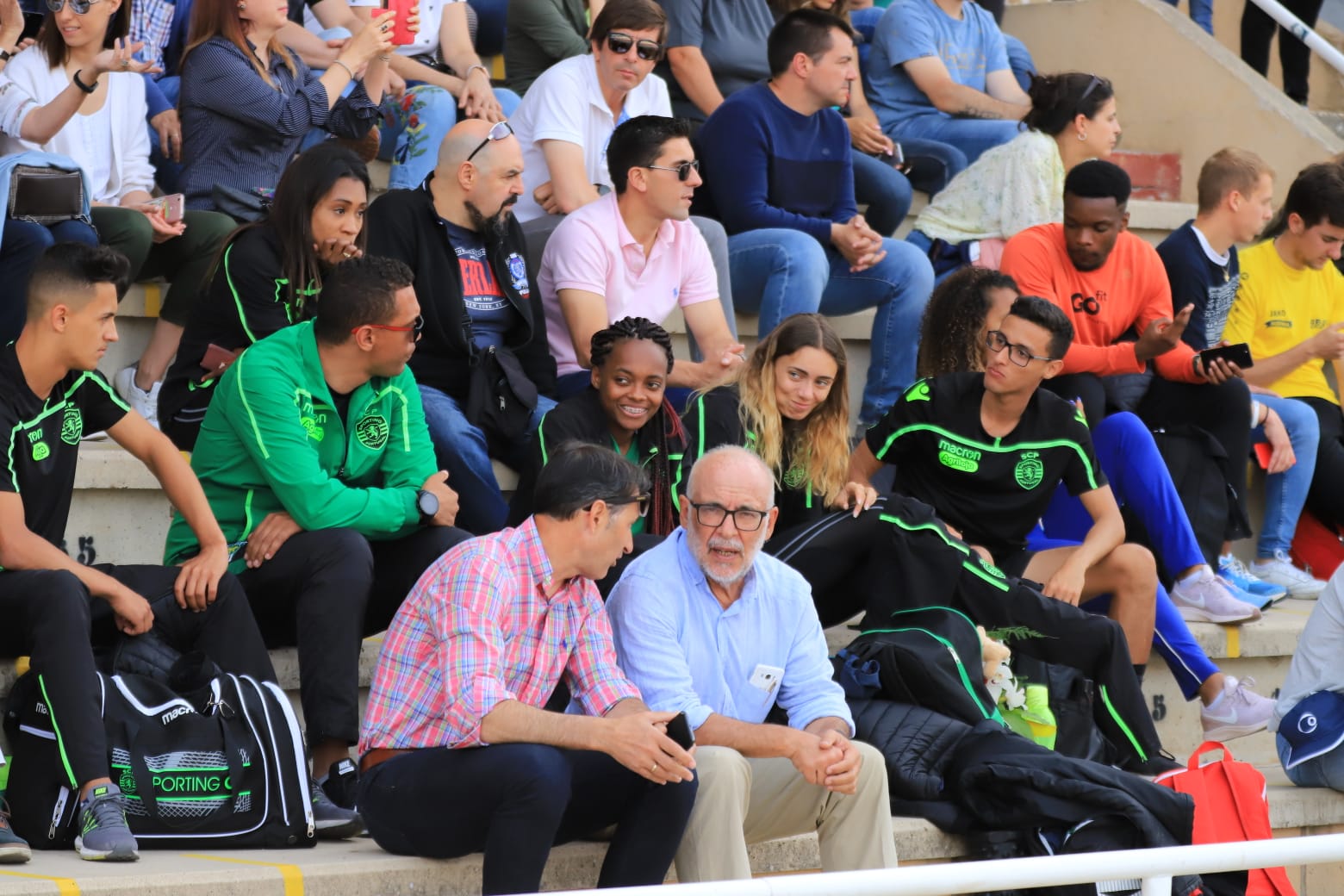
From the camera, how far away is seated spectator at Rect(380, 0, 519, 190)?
5.87m

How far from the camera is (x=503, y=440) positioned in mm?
4867

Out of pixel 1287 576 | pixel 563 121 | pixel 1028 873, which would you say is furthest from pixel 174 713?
pixel 1287 576

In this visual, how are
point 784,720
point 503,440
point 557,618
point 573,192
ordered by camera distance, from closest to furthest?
point 557,618 < point 784,720 < point 503,440 < point 573,192

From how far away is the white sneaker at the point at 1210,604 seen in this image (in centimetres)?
538

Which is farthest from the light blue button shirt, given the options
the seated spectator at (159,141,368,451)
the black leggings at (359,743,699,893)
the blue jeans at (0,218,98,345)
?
the blue jeans at (0,218,98,345)

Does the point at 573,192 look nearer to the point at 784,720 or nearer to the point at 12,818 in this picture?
the point at 784,720

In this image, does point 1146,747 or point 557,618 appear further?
point 1146,747

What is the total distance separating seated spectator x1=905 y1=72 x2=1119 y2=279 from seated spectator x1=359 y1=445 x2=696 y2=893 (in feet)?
10.2

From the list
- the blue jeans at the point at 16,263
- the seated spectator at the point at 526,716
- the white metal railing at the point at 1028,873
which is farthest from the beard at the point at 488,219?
the white metal railing at the point at 1028,873

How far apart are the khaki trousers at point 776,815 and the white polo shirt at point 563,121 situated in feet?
8.52

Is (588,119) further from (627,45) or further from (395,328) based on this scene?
(395,328)

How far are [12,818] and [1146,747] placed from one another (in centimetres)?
271

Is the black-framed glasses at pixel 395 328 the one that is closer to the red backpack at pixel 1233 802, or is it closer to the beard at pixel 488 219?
the beard at pixel 488 219

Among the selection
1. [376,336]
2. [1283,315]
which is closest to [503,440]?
[376,336]
